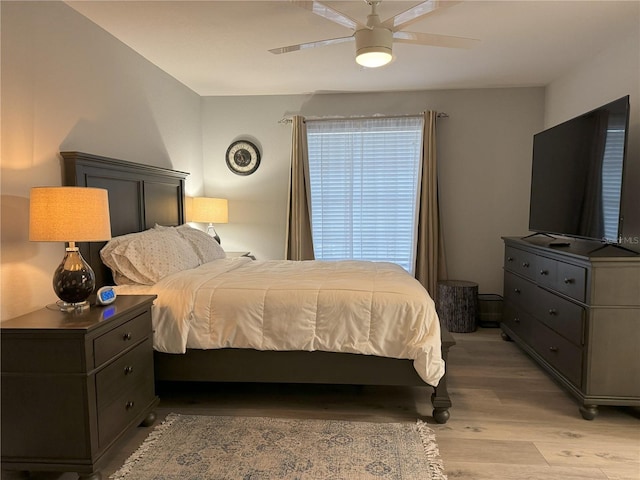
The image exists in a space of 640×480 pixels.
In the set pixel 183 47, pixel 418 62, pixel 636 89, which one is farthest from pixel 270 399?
pixel 636 89

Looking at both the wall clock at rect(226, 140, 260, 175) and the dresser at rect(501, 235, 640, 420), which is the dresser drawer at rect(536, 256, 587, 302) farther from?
the wall clock at rect(226, 140, 260, 175)

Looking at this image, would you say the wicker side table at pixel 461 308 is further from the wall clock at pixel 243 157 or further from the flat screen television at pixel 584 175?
the wall clock at pixel 243 157

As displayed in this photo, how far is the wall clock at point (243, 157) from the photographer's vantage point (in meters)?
4.87

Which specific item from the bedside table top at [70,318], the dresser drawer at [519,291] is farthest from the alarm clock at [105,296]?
the dresser drawer at [519,291]

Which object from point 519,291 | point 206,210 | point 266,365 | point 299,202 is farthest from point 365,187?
point 266,365

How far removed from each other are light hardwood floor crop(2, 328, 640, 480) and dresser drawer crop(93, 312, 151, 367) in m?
0.56

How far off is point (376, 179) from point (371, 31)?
246 centimetres

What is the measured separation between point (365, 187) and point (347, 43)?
5.87 feet

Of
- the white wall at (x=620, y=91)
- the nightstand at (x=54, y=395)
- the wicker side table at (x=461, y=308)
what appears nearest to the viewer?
the nightstand at (x=54, y=395)

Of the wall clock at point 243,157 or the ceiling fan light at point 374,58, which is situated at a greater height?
the ceiling fan light at point 374,58

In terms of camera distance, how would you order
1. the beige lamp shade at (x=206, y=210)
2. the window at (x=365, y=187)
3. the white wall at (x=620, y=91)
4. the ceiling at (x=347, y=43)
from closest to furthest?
the ceiling at (x=347, y=43) < the white wall at (x=620, y=91) < the beige lamp shade at (x=206, y=210) < the window at (x=365, y=187)

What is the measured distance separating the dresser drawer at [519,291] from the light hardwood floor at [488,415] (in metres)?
0.50

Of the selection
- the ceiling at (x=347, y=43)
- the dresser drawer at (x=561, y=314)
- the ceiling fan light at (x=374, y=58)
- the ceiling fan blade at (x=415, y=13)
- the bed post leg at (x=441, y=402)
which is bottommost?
the bed post leg at (x=441, y=402)

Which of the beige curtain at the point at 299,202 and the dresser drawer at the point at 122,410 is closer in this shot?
the dresser drawer at the point at 122,410
